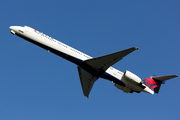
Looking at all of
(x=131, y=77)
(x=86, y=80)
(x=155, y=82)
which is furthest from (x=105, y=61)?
(x=155, y=82)

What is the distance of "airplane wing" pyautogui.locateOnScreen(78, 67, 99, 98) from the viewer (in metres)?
27.9

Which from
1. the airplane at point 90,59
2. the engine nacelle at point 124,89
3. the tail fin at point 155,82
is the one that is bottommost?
the engine nacelle at point 124,89

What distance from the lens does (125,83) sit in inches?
1006

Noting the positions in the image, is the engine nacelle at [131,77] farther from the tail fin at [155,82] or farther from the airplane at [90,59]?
the tail fin at [155,82]

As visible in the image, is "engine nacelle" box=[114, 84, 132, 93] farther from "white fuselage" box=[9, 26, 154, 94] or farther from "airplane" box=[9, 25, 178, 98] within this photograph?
"white fuselage" box=[9, 26, 154, 94]

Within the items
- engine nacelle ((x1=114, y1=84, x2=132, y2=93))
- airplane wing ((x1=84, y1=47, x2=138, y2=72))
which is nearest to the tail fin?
engine nacelle ((x1=114, y1=84, x2=132, y2=93))

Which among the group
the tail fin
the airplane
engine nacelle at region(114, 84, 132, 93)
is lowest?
engine nacelle at region(114, 84, 132, 93)

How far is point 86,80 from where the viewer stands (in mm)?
28938

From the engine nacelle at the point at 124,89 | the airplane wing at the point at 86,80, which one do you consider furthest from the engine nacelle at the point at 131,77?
the airplane wing at the point at 86,80

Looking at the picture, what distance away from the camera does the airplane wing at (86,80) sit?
27.9m

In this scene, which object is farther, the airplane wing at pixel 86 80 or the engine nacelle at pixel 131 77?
the airplane wing at pixel 86 80

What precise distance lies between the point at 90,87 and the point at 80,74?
2.51 metres

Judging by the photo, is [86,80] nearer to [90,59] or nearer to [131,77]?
[90,59]

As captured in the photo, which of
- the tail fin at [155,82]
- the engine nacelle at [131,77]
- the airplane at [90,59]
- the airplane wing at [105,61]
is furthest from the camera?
the tail fin at [155,82]
